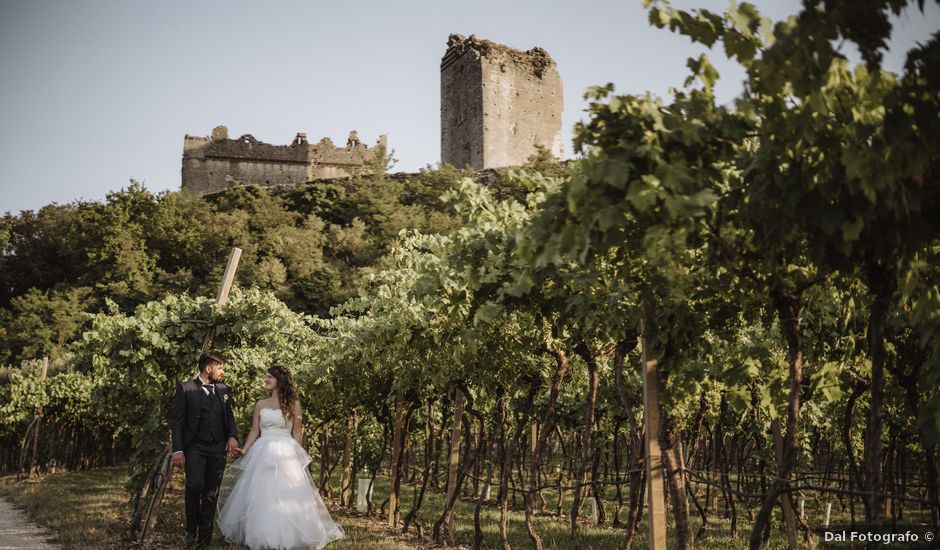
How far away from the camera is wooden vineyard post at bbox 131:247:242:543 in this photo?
7.18m

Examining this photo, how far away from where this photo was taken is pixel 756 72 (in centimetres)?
291

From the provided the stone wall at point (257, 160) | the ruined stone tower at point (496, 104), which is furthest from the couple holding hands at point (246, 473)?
the stone wall at point (257, 160)

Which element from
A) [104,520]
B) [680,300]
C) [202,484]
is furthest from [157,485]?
[680,300]

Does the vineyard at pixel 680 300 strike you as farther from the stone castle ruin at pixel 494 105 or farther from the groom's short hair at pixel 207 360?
the stone castle ruin at pixel 494 105

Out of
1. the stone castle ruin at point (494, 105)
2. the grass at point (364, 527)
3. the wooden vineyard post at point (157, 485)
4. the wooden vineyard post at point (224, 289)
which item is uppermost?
the stone castle ruin at point (494, 105)

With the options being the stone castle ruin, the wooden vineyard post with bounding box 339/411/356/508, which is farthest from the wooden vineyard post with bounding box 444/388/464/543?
the stone castle ruin

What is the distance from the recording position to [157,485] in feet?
24.8

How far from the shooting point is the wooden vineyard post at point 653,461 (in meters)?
4.36

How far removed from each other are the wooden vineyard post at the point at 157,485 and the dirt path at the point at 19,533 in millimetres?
778

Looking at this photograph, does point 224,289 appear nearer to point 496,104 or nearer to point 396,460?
point 396,460

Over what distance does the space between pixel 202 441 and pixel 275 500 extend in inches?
31.5

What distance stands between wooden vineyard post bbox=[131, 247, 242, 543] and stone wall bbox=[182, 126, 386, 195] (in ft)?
175

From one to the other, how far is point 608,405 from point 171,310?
7.38 metres

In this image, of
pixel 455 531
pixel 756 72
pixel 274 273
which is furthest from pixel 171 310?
pixel 274 273
